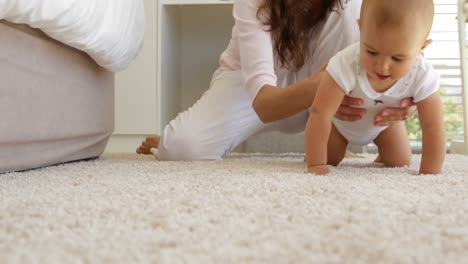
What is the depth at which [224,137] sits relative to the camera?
4.11 feet

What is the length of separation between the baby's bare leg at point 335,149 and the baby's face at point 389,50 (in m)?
0.26

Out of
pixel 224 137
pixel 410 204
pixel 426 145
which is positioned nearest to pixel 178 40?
pixel 224 137

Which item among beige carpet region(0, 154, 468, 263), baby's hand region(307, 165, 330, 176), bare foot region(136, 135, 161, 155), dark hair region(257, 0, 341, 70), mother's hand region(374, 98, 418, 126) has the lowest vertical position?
bare foot region(136, 135, 161, 155)

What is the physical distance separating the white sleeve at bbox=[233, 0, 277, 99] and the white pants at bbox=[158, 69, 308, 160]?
149 mm

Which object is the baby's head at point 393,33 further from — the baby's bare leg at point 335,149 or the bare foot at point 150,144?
the bare foot at point 150,144

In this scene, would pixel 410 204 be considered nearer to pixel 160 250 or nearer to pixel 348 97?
pixel 160 250

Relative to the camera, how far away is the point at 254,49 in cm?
110

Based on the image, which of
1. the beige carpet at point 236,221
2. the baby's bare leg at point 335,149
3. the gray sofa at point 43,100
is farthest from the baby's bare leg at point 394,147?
the gray sofa at point 43,100

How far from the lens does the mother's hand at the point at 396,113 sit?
2.94 feet

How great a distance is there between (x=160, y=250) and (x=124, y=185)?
13.5 inches

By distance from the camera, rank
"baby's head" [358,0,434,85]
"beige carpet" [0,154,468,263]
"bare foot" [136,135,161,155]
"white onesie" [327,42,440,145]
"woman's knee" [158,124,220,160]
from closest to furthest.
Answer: "beige carpet" [0,154,468,263]
"baby's head" [358,0,434,85]
"white onesie" [327,42,440,145]
"woman's knee" [158,124,220,160]
"bare foot" [136,135,161,155]

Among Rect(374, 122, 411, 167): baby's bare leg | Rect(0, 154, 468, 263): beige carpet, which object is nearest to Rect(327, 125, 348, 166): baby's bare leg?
Rect(374, 122, 411, 167): baby's bare leg

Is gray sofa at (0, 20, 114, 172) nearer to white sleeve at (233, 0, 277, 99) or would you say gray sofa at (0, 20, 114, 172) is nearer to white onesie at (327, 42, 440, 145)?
white sleeve at (233, 0, 277, 99)

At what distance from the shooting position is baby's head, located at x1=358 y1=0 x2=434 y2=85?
74 cm
